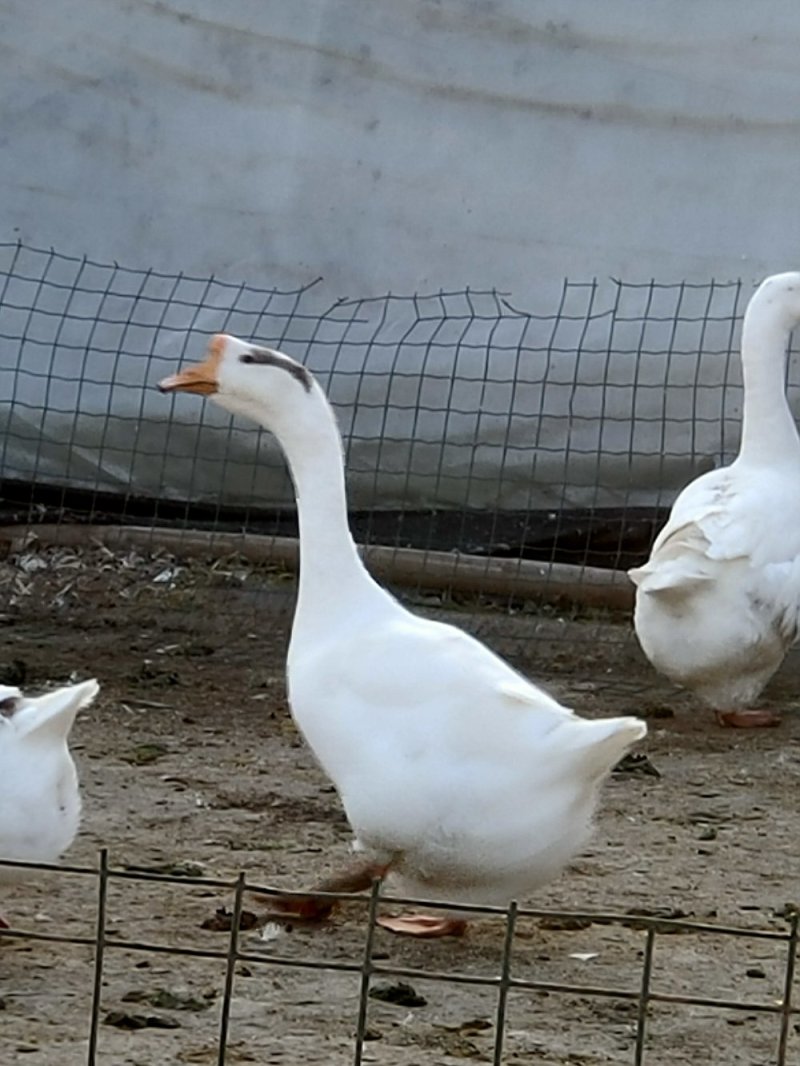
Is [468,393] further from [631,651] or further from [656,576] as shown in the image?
[656,576]

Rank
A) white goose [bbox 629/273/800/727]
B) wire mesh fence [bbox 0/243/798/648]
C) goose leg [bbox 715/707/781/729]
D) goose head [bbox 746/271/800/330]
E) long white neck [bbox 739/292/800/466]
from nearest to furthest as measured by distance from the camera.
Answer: white goose [bbox 629/273/800/727] → goose leg [bbox 715/707/781/729] → long white neck [bbox 739/292/800/466] → goose head [bbox 746/271/800/330] → wire mesh fence [bbox 0/243/798/648]

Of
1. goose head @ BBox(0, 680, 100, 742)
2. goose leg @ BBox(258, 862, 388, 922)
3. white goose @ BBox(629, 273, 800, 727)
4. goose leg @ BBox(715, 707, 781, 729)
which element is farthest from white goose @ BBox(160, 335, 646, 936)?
goose leg @ BBox(715, 707, 781, 729)

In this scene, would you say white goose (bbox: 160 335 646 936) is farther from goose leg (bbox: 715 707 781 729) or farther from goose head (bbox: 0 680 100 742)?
goose leg (bbox: 715 707 781 729)

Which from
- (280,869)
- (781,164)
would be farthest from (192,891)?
(781,164)

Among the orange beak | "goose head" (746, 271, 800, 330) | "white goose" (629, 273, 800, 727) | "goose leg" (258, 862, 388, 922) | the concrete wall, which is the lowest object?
"goose leg" (258, 862, 388, 922)

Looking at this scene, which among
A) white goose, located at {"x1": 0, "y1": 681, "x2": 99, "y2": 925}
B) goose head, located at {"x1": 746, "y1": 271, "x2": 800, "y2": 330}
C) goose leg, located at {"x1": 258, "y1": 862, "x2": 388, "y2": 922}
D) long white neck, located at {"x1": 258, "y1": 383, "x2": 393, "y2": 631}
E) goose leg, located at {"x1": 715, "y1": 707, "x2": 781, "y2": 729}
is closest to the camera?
white goose, located at {"x1": 0, "y1": 681, "x2": 99, "y2": 925}

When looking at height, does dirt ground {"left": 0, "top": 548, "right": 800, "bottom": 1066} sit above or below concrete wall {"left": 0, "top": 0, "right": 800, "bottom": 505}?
below

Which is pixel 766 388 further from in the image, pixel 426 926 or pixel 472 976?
pixel 472 976

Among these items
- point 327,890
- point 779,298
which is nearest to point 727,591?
point 779,298

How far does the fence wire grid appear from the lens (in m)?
7.31

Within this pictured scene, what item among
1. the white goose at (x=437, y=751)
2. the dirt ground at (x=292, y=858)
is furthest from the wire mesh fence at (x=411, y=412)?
the white goose at (x=437, y=751)

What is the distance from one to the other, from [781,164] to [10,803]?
179 inches

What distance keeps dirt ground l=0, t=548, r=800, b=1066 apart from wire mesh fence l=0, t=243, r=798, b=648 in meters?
0.47

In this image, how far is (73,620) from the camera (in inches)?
271
